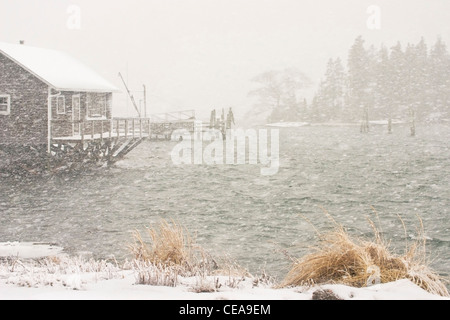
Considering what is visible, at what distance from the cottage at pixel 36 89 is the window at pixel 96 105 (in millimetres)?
864

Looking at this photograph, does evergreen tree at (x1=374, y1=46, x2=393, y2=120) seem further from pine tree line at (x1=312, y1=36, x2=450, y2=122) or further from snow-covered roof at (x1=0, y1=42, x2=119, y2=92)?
snow-covered roof at (x1=0, y1=42, x2=119, y2=92)

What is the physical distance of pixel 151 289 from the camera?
14.1 feet

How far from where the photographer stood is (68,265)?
4.95m

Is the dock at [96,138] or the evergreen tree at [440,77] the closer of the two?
the evergreen tree at [440,77]

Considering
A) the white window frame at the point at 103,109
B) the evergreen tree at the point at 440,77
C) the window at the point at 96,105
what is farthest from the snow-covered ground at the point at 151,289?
the window at the point at 96,105

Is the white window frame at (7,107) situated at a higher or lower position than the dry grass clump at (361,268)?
higher

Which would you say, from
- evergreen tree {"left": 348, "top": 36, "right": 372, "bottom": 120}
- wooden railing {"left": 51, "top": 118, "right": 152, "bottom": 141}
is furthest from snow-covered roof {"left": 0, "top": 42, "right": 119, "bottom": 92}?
evergreen tree {"left": 348, "top": 36, "right": 372, "bottom": 120}

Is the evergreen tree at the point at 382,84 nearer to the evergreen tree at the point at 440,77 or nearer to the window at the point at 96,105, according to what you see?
the evergreen tree at the point at 440,77

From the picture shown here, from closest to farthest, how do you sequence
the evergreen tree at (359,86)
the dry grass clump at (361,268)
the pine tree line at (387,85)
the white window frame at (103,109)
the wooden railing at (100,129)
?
the dry grass clump at (361,268)
the pine tree line at (387,85)
the evergreen tree at (359,86)
the wooden railing at (100,129)
the white window frame at (103,109)

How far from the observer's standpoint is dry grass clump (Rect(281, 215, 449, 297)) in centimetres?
422

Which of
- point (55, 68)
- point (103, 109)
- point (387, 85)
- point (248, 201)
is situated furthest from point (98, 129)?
point (387, 85)

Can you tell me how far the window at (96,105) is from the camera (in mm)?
14734

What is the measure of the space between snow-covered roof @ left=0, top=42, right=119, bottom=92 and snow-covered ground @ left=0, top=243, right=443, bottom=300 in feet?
29.1

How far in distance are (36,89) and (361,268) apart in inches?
440
